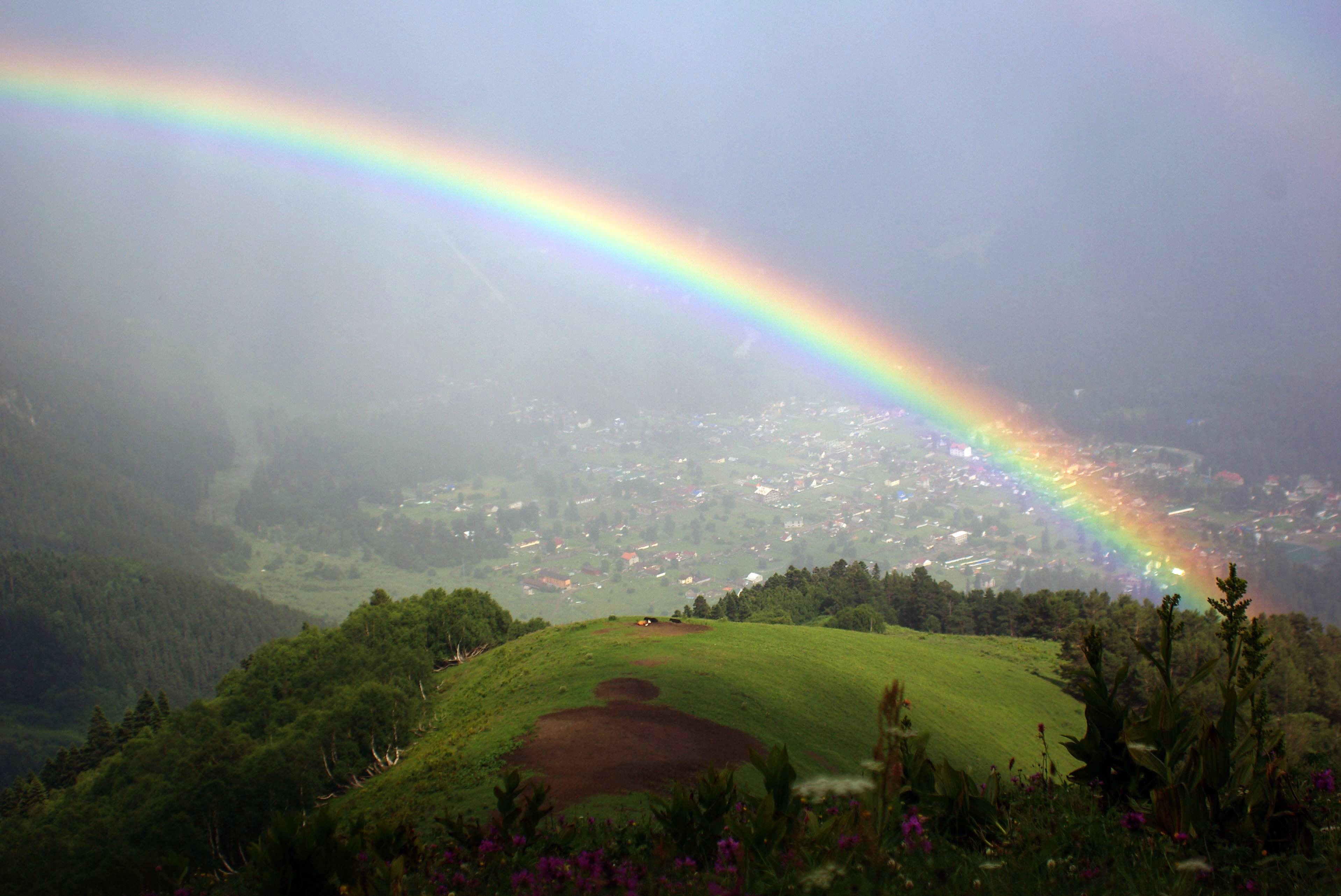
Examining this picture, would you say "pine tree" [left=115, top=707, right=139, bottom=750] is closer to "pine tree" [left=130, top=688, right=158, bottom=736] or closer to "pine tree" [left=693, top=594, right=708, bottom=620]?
"pine tree" [left=130, top=688, right=158, bottom=736]

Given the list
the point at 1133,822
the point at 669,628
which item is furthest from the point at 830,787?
the point at 669,628

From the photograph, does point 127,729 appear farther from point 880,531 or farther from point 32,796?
point 880,531

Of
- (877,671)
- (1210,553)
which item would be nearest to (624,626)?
(877,671)

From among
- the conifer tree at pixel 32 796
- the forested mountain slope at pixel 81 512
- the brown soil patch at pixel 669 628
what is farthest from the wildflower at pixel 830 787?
the forested mountain slope at pixel 81 512

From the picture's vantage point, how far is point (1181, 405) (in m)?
165

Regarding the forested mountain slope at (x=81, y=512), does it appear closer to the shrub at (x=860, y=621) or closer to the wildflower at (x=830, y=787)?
the shrub at (x=860, y=621)

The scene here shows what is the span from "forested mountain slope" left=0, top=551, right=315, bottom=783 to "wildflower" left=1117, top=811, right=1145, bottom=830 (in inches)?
4479

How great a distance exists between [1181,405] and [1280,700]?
160917mm

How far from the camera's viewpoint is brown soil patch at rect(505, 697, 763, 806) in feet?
49.3

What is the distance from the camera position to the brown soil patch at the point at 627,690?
21.5 metres

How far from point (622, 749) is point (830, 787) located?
13526 millimetres

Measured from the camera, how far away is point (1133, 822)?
14.4 ft

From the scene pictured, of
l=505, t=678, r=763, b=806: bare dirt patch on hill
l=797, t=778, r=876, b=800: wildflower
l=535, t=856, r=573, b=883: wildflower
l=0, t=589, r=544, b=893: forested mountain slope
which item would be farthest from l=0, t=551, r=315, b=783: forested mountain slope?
l=797, t=778, r=876, b=800: wildflower

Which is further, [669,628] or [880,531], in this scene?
[880,531]
